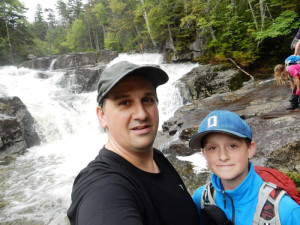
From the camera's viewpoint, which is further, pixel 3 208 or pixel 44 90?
pixel 44 90

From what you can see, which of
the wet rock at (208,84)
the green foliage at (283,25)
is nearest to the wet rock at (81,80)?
the wet rock at (208,84)

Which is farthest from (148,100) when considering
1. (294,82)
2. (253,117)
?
(294,82)

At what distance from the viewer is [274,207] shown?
135cm

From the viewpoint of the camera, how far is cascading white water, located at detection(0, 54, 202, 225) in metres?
5.79

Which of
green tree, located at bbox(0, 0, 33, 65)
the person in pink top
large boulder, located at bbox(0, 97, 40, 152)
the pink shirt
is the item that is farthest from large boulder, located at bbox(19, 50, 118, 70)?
the pink shirt

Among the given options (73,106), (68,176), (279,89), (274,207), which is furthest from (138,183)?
(73,106)

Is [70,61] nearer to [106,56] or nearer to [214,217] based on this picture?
[106,56]

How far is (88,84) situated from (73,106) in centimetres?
654

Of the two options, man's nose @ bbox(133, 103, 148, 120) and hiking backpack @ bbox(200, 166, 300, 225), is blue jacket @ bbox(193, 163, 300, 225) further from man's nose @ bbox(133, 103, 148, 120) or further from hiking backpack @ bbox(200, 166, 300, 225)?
man's nose @ bbox(133, 103, 148, 120)

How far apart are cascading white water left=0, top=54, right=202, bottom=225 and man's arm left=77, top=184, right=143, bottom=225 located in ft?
16.5

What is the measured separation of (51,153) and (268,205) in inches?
444

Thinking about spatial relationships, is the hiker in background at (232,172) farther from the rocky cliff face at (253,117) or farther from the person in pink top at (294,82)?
the person in pink top at (294,82)

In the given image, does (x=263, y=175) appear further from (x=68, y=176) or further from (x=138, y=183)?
(x=68, y=176)

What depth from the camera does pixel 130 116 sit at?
130 cm
